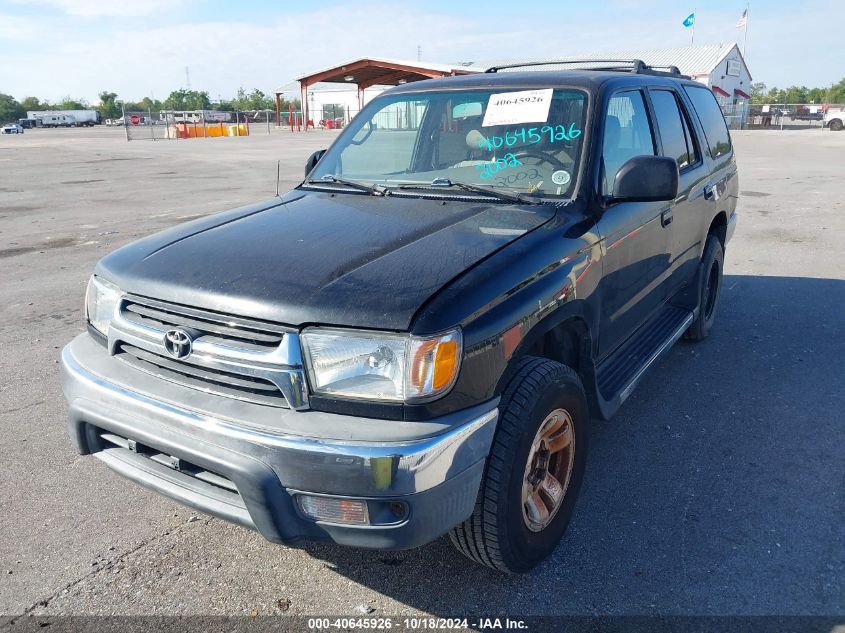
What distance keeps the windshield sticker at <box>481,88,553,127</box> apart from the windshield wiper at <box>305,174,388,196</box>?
2.08 feet

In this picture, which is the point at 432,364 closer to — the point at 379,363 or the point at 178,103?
the point at 379,363

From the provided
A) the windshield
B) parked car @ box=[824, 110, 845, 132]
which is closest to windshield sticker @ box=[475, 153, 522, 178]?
the windshield

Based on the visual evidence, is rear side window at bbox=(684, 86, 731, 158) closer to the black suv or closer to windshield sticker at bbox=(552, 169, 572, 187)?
the black suv

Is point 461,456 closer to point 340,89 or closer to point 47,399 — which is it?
point 47,399

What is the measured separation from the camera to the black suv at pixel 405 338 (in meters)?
2.13

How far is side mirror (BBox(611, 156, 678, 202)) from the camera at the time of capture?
9.92ft

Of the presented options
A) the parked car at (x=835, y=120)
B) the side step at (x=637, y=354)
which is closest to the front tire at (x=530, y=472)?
the side step at (x=637, y=354)

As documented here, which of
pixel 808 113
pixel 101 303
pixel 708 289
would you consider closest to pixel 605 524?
pixel 101 303

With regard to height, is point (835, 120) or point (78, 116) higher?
point (78, 116)

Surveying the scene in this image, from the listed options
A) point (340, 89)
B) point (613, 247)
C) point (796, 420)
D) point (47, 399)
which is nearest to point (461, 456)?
point (613, 247)

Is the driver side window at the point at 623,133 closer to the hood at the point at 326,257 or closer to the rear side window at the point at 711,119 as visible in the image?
the hood at the point at 326,257

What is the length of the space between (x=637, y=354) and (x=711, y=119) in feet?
7.89

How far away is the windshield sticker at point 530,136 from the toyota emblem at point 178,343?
1818 mm

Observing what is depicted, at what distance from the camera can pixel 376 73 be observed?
4341cm
